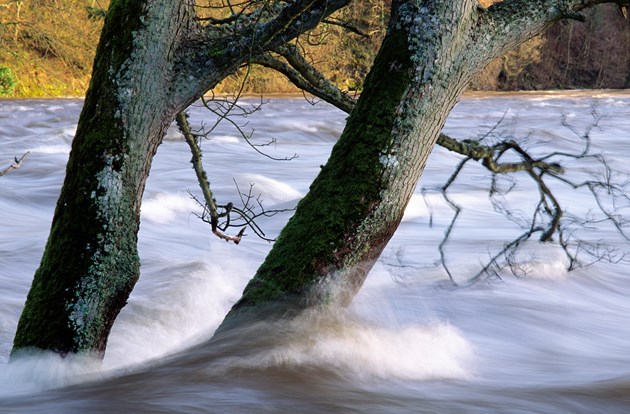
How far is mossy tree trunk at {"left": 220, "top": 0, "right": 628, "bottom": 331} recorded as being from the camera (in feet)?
10.8

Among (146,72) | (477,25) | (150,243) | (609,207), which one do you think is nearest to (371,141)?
(477,25)

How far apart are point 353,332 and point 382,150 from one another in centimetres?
Answer: 87

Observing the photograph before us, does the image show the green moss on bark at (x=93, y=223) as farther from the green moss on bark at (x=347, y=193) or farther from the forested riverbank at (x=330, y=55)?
the forested riverbank at (x=330, y=55)

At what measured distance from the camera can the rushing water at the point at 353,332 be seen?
340 centimetres

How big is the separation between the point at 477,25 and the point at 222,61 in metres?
0.93

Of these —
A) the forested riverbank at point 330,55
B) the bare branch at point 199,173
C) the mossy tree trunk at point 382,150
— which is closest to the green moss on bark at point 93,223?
the mossy tree trunk at point 382,150

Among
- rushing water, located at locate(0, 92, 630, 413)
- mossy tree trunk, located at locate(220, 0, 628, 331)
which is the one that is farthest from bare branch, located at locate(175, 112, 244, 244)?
mossy tree trunk, located at locate(220, 0, 628, 331)

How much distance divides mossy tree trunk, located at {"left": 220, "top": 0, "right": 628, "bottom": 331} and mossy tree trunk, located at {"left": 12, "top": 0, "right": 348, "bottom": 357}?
0.34 meters

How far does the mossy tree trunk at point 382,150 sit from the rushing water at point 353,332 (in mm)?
188

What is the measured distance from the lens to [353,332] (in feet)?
12.5

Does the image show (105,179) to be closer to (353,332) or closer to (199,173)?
(199,173)

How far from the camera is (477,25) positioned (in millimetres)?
3395

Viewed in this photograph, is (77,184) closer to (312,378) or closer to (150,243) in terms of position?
(312,378)

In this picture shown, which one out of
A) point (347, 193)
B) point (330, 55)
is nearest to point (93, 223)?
point (347, 193)
